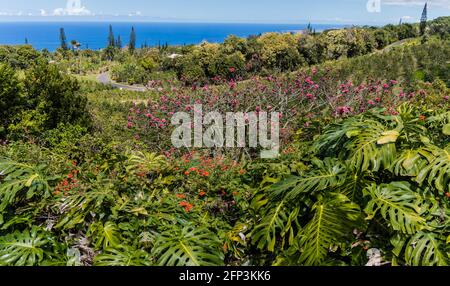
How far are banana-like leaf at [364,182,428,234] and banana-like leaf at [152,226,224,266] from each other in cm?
91

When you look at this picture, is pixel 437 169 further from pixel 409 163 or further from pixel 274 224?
pixel 274 224

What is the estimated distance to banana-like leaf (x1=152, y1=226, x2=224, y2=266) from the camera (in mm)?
1881

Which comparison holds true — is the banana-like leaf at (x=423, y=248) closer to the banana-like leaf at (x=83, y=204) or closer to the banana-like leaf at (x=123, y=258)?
the banana-like leaf at (x=123, y=258)

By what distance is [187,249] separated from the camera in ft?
6.33

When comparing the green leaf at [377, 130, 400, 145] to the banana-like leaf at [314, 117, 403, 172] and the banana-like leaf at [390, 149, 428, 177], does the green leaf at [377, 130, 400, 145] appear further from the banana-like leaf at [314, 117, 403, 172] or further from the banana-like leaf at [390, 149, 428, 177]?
the banana-like leaf at [390, 149, 428, 177]

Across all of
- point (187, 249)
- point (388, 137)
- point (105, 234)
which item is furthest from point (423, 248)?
point (105, 234)

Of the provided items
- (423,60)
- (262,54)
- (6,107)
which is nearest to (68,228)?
(6,107)

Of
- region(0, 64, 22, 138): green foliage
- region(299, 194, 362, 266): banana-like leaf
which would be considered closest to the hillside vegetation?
region(299, 194, 362, 266): banana-like leaf

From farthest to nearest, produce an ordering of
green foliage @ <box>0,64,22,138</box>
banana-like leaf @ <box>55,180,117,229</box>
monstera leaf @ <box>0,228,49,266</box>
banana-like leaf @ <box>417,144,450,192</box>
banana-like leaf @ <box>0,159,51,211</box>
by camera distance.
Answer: green foliage @ <box>0,64,22,138</box>
banana-like leaf @ <box>55,180,117,229</box>
banana-like leaf @ <box>0,159,51,211</box>
banana-like leaf @ <box>417,144,450,192</box>
monstera leaf @ <box>0,228,49,266</box>

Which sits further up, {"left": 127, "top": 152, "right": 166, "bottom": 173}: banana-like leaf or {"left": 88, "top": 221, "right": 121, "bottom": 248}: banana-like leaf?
{"left": 127, "top": 152, "right": 166, "bottom": 173}: banana-like leaf

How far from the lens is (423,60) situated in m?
15.1

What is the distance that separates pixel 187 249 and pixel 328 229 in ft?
2.61
